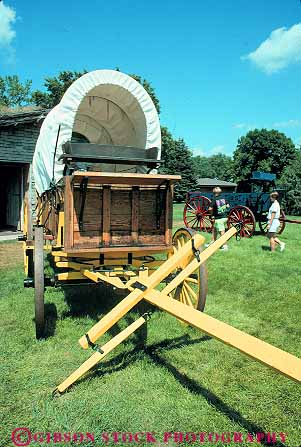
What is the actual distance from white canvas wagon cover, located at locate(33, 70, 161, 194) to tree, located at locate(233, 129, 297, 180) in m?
36.1

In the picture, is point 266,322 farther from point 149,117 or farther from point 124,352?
point 149,117

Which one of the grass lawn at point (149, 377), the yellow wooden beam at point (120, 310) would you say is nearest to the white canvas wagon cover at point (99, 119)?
the grass lawn at point (149, 377)

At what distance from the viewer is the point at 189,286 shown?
453 cm

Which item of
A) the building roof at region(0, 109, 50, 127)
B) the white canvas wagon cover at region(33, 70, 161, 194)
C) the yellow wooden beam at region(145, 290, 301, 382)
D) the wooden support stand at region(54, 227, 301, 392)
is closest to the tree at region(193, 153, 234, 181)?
the building roof at region(0, 109, 50, 127)

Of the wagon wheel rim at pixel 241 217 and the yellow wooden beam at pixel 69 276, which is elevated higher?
the wagon wheel rim at pixel 241 217

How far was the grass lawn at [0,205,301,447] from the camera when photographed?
8.22ft

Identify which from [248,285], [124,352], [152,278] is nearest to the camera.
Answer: [152,278]

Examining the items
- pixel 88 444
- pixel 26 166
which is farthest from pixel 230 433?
pixel 26 166

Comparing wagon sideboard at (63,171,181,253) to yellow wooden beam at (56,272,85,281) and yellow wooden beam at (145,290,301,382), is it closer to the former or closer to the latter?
yellow wooden beam at (56,272,85,281)

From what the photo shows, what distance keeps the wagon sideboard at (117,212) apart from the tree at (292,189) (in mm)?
24304

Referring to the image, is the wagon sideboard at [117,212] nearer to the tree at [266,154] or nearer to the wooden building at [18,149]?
the wooden building at [18,149]

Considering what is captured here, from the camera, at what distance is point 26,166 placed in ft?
42.1

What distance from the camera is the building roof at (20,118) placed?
1141cm

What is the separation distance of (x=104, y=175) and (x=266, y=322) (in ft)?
8.86
